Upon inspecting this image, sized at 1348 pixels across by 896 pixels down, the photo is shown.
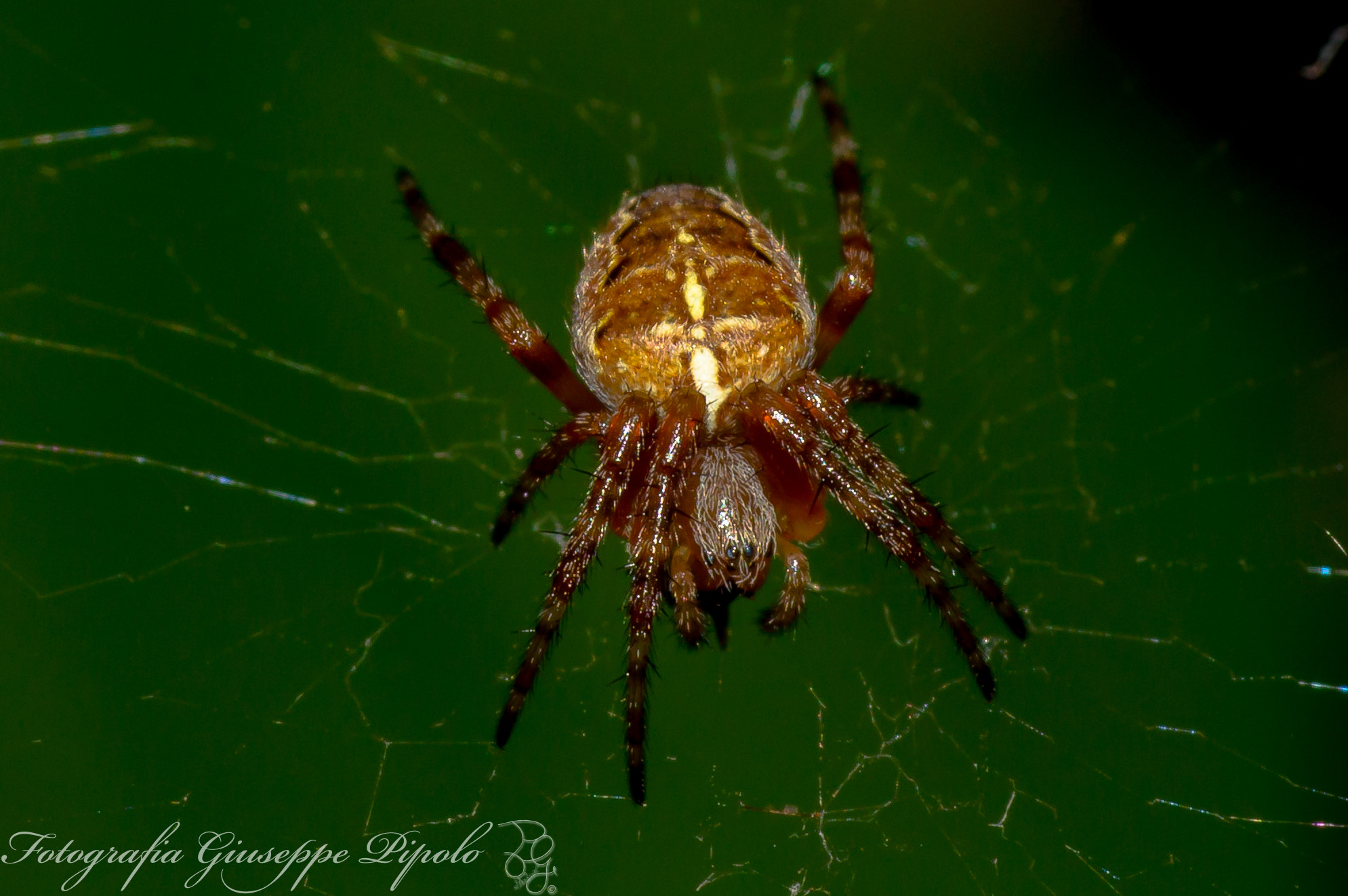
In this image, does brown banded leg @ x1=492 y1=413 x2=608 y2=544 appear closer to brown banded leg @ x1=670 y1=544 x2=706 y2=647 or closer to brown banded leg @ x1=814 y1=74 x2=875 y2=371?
brown banded leg @ x1=670 y1=544 x2=706 y2=647

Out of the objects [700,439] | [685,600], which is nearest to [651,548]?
[685,600]

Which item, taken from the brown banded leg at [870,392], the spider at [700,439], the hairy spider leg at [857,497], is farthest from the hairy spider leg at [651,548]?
the brown banded leg at [870,392]

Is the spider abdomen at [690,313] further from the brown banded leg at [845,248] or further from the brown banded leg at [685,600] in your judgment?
the brown banded leg at [685,600]

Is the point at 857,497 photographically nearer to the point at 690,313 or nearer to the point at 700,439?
the point at 700,439

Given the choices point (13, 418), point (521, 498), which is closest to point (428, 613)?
point (521, 498)
